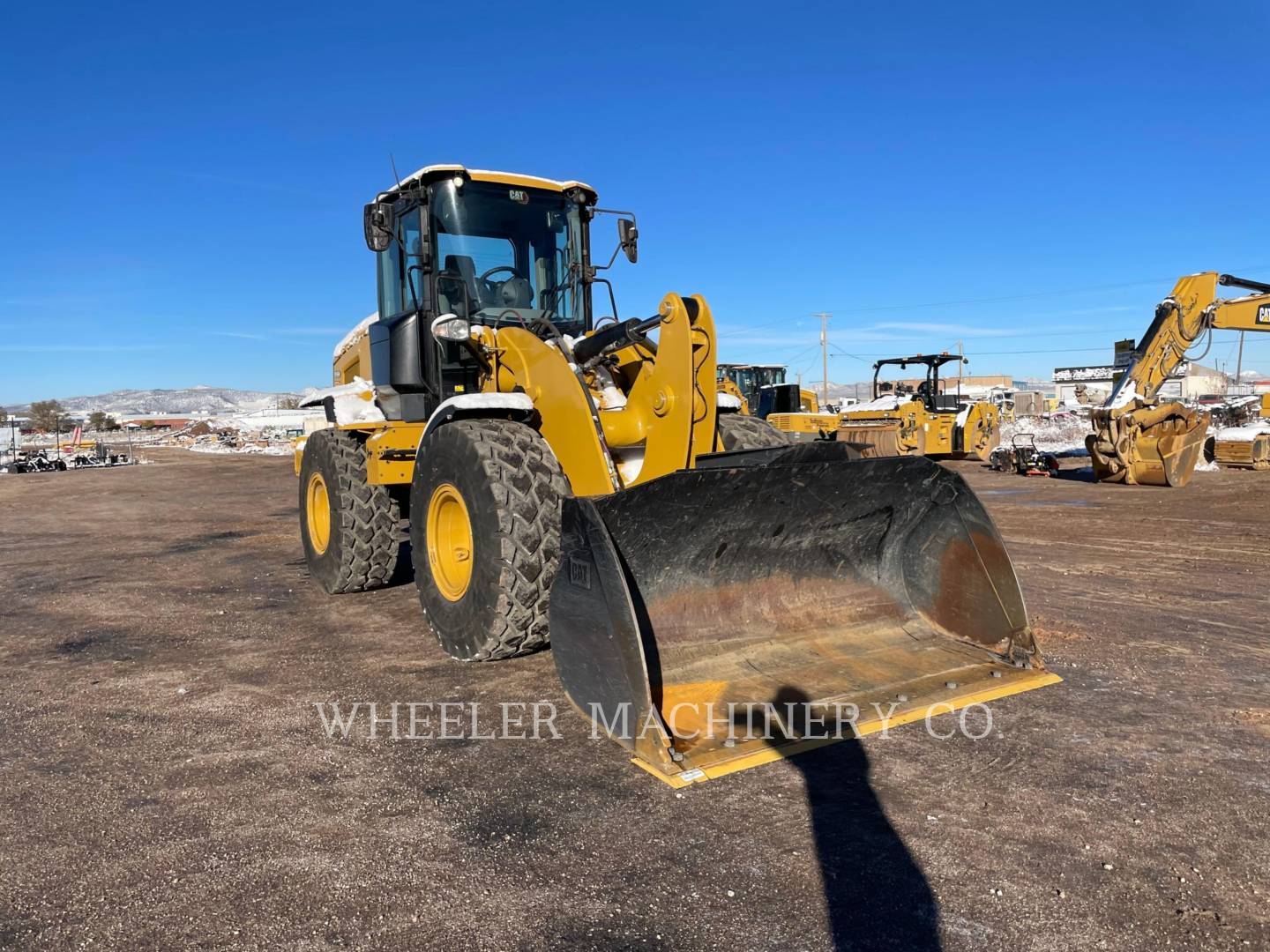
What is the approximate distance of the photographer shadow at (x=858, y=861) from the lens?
7.64 ft

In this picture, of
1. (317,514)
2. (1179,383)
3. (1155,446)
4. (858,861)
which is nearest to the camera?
(858,861)

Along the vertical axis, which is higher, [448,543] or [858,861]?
[448,543]

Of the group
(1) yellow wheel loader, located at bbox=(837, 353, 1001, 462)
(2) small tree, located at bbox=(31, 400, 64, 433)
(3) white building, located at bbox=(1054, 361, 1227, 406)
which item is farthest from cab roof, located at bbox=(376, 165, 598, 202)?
(2) small tree, located at bbox=(31, 400, 64, 433)

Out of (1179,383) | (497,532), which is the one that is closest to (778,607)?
(497,532)

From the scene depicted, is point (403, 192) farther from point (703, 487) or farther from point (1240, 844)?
point (1240, 844)

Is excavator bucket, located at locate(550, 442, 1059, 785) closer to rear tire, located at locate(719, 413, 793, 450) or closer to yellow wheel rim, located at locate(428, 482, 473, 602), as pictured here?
yellow wheel rim, located at locate(428, 482, 473, 602)

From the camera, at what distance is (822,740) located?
346 cm

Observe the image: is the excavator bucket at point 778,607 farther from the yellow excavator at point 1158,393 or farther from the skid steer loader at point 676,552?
the yellow excavator at point 1158,393

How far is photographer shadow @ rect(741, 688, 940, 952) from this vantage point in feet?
7.64

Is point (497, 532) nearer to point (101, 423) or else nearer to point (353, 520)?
point (353, 520)

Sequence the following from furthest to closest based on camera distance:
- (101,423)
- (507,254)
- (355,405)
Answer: (101,423)
(355,405)
(507,254)

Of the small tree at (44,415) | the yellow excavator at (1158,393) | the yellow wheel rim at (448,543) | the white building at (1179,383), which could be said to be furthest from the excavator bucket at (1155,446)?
the small tree at (44,415)

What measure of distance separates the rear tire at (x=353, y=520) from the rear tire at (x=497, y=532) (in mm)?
1881

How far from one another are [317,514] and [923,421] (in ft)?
51.0
